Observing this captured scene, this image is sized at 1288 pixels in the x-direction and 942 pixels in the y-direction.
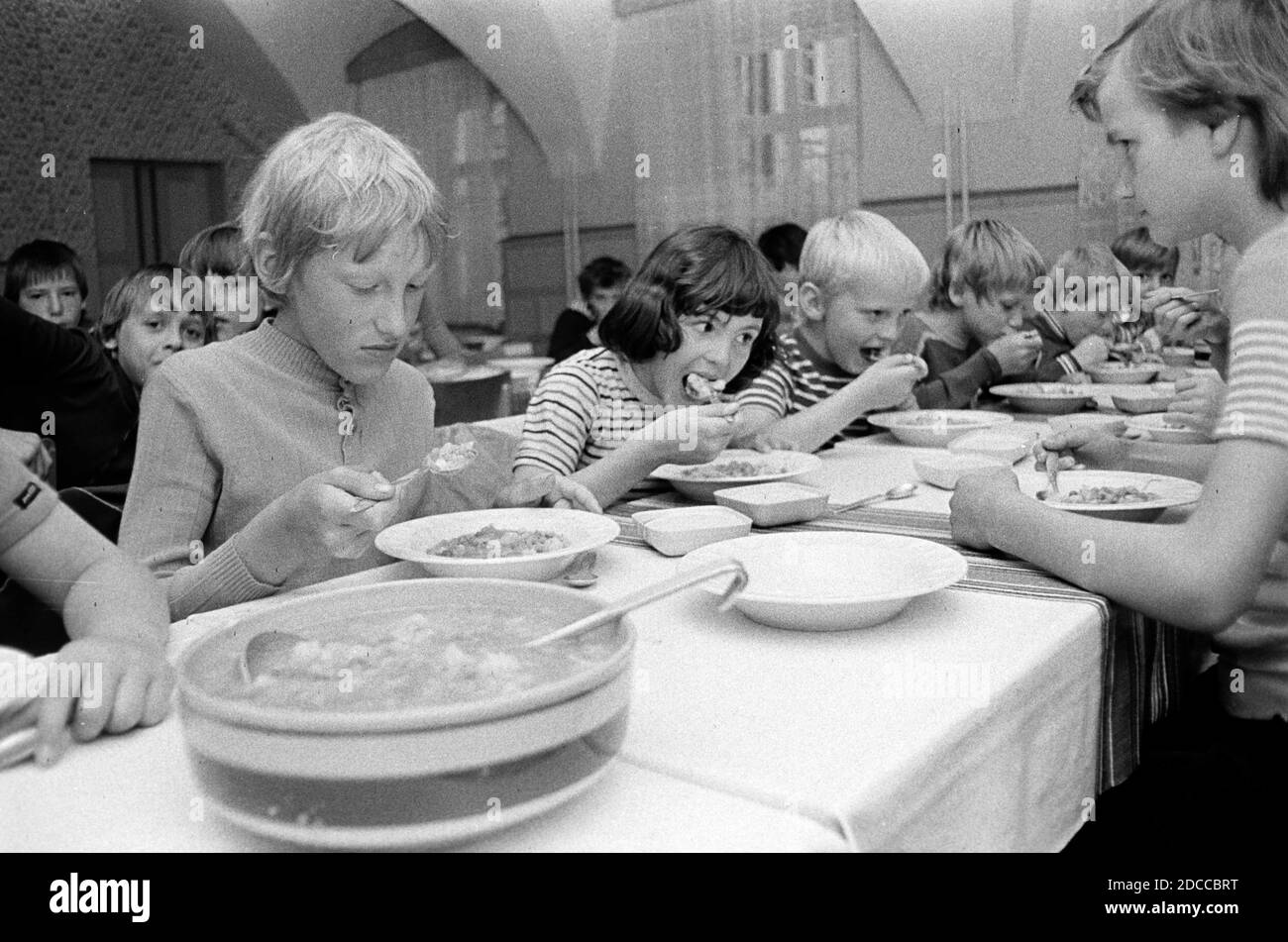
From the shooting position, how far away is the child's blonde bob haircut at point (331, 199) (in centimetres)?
110

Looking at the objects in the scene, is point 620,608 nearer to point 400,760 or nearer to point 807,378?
point 400,760

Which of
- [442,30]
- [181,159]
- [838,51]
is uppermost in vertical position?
[442,30]

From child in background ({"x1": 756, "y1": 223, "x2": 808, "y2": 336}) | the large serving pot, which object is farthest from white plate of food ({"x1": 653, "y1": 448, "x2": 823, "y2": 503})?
child in background ({"x1": 756, "y1": 223, "x2": 808, "y2": 336})

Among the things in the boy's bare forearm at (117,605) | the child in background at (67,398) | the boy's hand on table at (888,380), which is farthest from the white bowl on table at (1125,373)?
the boy's bare forearm at (117,605)

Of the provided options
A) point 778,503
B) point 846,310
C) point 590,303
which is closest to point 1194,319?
point 846,310

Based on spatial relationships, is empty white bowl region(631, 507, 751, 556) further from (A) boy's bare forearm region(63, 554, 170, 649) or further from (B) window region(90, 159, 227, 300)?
(B) window region(90, 159, 227, 300)

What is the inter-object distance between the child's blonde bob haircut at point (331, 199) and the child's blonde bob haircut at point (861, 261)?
1224 mm

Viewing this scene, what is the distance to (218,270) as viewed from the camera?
1730 mm

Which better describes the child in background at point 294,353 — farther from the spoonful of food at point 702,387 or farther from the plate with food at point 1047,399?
the plate with food at point 1047,399
